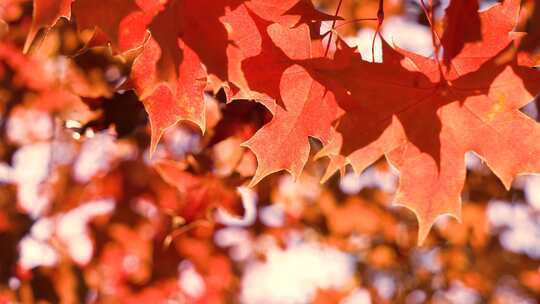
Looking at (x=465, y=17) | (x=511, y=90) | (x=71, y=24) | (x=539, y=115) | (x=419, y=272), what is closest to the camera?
(x=465, y=17)

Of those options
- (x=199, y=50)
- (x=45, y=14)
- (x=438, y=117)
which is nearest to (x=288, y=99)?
(x=199, y=50)

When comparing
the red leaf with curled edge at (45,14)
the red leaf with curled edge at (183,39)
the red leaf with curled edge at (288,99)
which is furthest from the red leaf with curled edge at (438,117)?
the red leaf with curled edge at (45,14)

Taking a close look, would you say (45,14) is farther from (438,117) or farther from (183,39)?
(438,117)

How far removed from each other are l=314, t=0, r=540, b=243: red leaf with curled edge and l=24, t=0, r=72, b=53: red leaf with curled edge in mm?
547

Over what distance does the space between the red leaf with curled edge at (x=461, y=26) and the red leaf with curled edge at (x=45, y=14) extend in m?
0.76

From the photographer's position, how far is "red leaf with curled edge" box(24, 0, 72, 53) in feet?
4.56

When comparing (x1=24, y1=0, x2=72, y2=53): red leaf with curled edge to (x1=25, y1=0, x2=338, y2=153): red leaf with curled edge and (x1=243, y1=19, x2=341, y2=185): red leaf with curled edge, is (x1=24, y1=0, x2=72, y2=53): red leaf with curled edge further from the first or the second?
(x1=243, y1=19, x2=341, y2=185): red leaf with curled edge

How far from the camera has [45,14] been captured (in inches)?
55.2

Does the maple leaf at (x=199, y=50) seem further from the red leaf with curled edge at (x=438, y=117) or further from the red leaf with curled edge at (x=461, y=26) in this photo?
the red leaf with curled edge at (x=461, y=26)

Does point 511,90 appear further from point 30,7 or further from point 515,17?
point 30,7

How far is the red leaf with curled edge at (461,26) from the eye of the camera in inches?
56.8

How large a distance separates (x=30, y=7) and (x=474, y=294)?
4015 millimetres

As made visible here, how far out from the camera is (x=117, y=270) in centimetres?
479

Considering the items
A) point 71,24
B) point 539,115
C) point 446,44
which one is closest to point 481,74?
point 446,44
